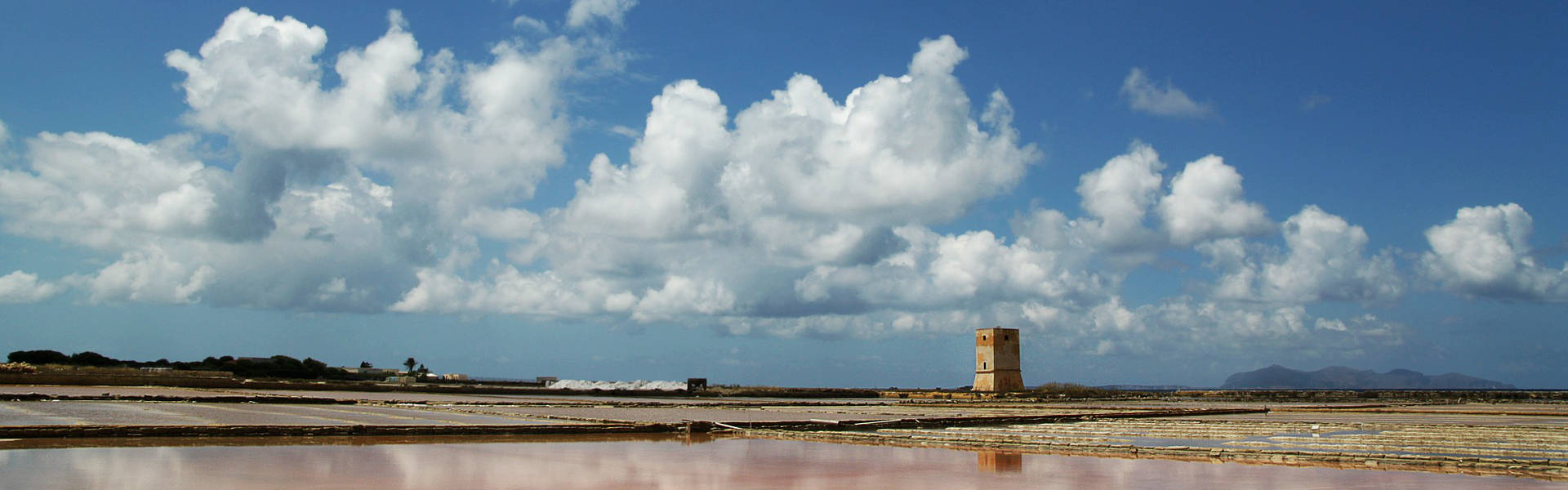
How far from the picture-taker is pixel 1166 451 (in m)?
11.9

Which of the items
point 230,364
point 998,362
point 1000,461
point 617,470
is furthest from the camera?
point 230,364

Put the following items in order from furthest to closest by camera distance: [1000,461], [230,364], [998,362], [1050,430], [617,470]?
1. [230,364]
2. [998,362]
3. [1050,430]
4. [1000,461]
5. [617,470]

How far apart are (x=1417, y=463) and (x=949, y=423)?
33.8 ft

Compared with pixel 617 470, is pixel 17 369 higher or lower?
higher

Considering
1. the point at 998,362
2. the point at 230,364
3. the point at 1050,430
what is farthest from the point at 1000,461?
the point at 230,364

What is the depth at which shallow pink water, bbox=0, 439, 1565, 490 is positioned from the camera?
27.2 ft

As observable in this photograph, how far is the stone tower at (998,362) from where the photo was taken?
46.8 m

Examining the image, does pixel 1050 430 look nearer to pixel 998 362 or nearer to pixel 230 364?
pixel 998 362

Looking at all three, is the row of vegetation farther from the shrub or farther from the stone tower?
the stone tower

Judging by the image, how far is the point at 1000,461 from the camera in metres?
11.0

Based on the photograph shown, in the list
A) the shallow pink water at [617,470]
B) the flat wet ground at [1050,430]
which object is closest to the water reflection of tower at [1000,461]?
the shallow pink water at [617,470]

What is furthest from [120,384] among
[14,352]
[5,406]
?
[14,352]

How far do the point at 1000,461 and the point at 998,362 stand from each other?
3673cm

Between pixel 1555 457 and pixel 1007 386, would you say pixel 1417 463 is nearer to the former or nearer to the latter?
pixel 1555 457
